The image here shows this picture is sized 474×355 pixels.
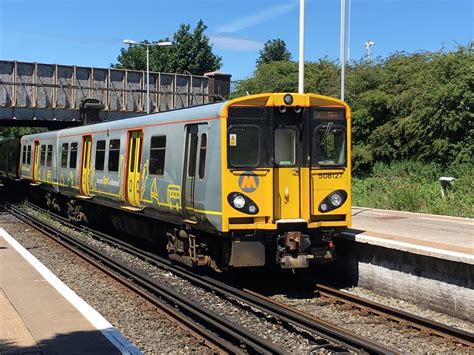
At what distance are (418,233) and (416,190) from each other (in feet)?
24.6

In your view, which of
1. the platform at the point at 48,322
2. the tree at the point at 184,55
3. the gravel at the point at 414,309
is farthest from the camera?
the tree at the point at 184,55

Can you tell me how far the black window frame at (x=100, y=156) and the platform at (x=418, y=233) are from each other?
6.50 metres

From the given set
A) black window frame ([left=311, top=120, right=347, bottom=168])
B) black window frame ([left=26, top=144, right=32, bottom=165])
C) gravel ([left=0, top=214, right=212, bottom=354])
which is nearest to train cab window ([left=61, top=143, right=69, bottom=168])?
gravel ([left=0, top=214, right=212, bottom=354])

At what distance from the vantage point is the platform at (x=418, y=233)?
8.57m

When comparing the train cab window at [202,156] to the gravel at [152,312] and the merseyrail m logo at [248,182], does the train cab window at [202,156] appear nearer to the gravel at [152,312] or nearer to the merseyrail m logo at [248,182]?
the merseyrail m logo at [248,182]

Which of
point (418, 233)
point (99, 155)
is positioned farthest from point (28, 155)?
point (418, 233)

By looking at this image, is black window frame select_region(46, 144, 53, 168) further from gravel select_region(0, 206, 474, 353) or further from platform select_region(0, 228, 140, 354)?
platform select_region(0, 228, 140, 354)

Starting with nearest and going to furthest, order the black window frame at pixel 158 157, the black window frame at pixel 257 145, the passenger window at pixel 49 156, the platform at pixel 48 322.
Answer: the platform at pixel 48 322, the black window frame at pixel 257 145, the black window frame at pixel 158 157, the passenger window at pixel 49 156

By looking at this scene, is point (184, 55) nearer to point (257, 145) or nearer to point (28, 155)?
point (28, 155)

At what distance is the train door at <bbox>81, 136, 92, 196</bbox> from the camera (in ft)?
52.2

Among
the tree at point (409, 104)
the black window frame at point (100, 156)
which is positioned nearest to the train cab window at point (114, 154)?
the black window frame at point (100, 156)

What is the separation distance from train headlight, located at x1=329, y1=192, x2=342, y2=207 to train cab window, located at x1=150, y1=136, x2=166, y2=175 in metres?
3.34

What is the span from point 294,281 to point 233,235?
2.25 meters

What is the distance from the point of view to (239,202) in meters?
8.83
